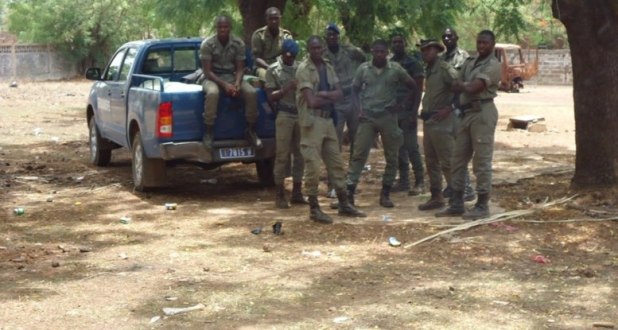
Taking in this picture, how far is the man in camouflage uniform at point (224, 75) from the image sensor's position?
31.3ft

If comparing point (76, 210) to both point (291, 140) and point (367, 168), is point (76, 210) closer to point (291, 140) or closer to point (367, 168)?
point (291, 140)

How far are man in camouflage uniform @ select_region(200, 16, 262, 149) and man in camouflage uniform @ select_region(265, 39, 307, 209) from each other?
544mm

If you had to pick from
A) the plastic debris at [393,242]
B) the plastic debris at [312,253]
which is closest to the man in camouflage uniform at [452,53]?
the plastic debris at [393,242]

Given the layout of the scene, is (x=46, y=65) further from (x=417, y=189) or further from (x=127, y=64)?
(x=417, y=189)

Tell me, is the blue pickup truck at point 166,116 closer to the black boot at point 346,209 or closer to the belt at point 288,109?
the belt at point 288,109

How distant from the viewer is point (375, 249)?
755 centimetres

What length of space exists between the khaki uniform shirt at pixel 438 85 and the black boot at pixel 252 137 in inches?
72.9

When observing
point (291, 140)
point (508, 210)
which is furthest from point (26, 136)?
point (508, 210)

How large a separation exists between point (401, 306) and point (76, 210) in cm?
468

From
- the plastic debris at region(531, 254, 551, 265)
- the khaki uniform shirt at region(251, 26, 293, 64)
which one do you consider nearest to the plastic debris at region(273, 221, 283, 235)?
the plastic debris at region(531, 254, 551, 265)

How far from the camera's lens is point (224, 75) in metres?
9.91

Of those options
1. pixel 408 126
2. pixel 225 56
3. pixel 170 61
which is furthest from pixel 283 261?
pixel 170 61

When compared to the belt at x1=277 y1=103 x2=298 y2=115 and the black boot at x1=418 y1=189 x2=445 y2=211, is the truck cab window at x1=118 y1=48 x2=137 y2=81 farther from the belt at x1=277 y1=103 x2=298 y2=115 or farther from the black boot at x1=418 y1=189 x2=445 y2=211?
the black boot at x1=418 y1=189 x2=445 y2=211

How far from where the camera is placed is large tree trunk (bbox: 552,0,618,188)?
356 inches
